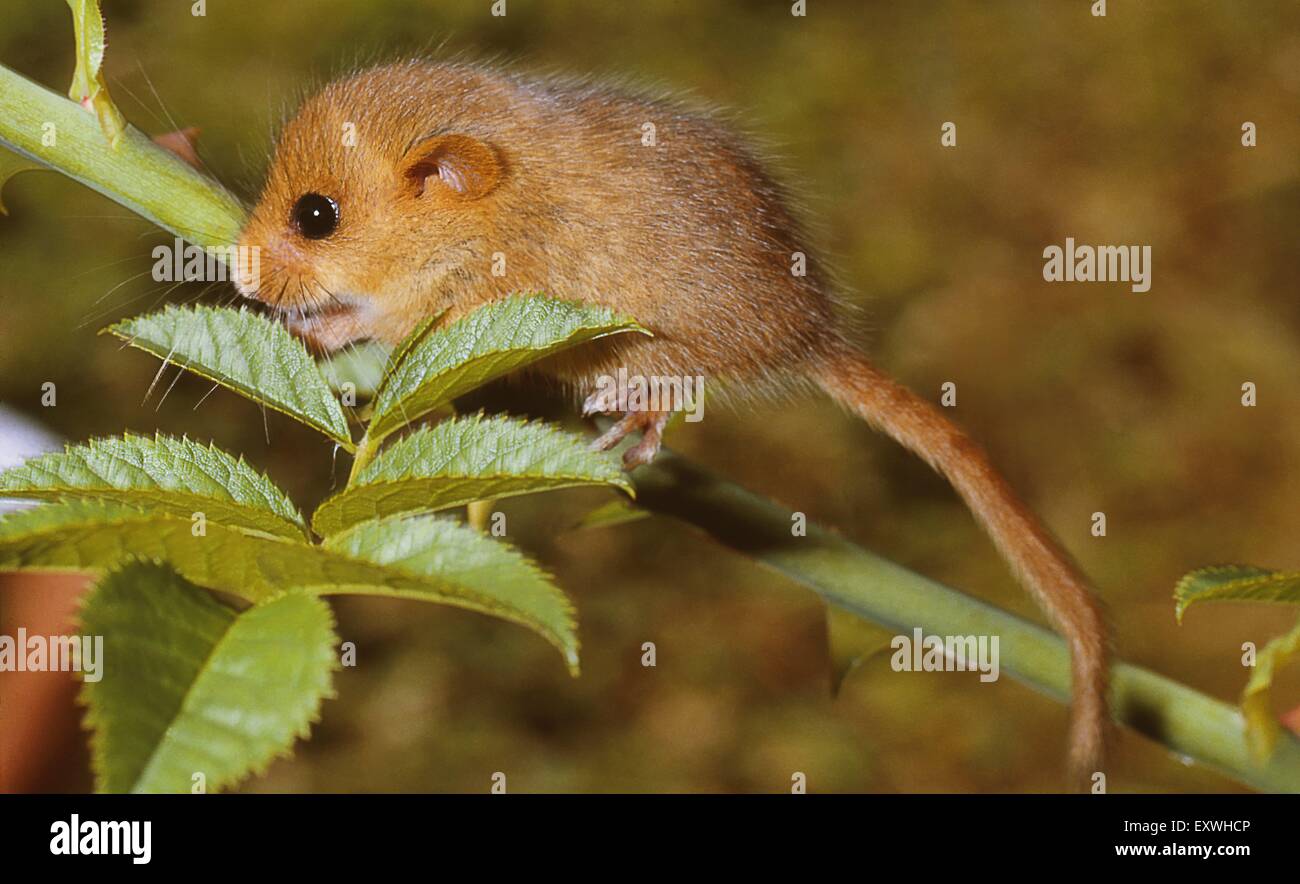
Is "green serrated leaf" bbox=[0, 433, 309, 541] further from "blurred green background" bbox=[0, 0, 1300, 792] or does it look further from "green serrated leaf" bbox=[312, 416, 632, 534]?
"blurred green background" bbox=[0, 0, 1300, 792]

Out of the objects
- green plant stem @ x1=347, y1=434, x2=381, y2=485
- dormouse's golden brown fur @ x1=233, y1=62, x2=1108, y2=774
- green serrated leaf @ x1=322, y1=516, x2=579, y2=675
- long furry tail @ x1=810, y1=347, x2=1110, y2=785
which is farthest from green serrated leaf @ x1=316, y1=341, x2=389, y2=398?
long furry tail @ x1=810, y1=347, x2=1110, y2=785

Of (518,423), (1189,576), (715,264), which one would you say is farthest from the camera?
(715,264)

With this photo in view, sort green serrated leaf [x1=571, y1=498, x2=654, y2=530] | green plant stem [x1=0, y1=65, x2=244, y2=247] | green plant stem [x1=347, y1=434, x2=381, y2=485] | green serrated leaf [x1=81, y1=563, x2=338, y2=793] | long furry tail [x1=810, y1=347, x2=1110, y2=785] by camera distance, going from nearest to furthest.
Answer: green serrated leaf [x1=81, y1=563, x2=338, y2=793]
green plant stem [x1=347, y1=434, x2=381, y2=485]
green plant stem [x1=0, y1=65, x2=244, y2=247]
green serrated leaf [x1=571, y1=498, x2=654, y2=530]
long furry tail [x1=810, y1=347, x2=1110, y2=785]

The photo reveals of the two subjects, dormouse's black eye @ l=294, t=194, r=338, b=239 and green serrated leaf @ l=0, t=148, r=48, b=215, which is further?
dormouse's black eye @ l=294, t=194, r=338, b=239

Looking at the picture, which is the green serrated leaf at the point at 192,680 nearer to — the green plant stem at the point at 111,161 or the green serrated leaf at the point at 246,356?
the green serrated leaf at the point at 246,356

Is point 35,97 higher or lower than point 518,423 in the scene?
higher

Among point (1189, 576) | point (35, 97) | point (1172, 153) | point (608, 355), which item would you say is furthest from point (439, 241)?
point (1172, 153)
